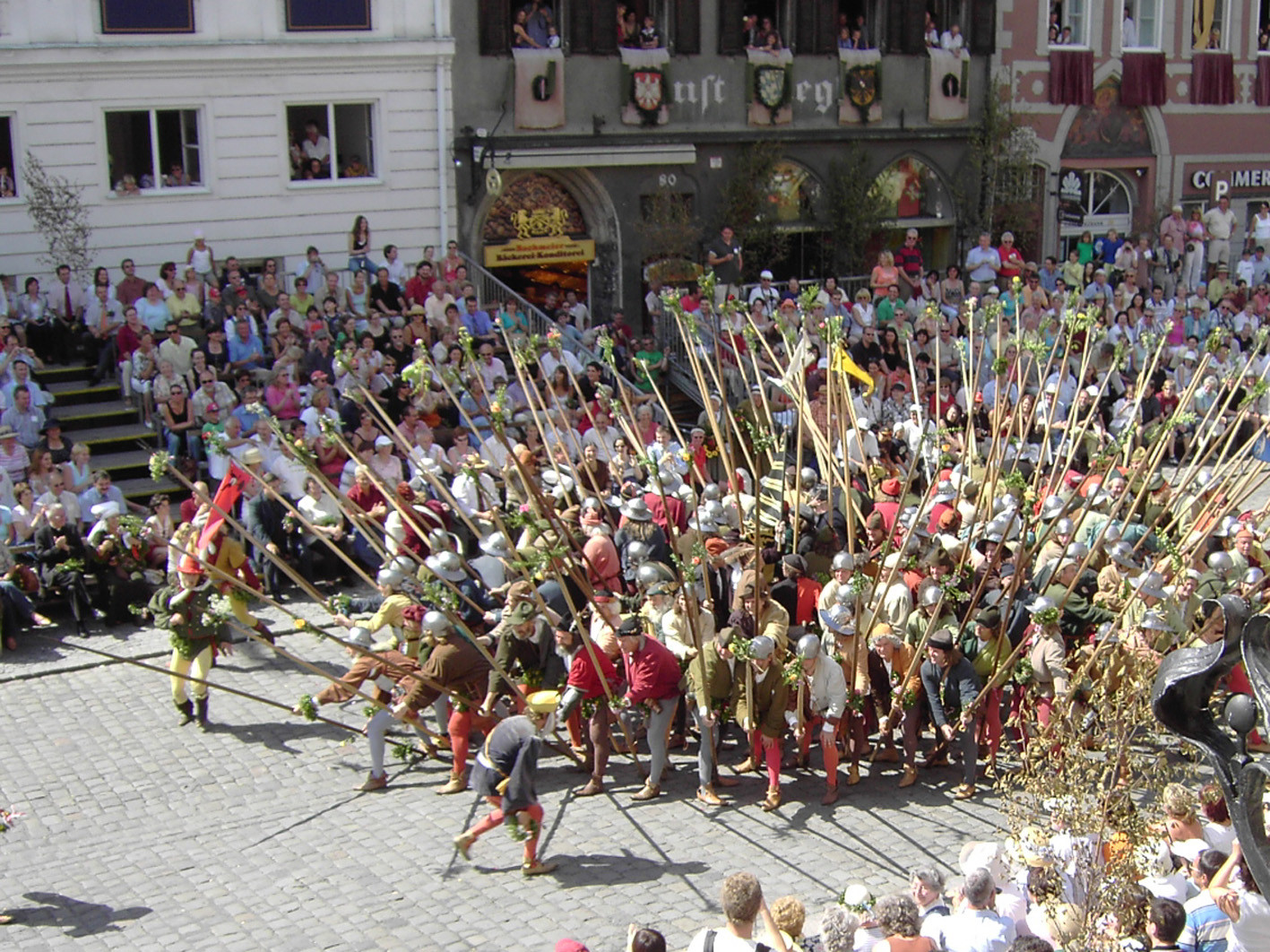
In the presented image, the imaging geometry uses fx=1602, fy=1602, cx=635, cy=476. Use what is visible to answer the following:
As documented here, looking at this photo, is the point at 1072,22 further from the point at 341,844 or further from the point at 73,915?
the point at 73,915

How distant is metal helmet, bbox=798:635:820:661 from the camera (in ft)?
31.7

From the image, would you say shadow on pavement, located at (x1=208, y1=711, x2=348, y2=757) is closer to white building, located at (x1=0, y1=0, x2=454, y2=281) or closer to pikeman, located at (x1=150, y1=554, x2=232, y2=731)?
pikeman, located at (x1=150, y1=554, x2=232, y2=731)

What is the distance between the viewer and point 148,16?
18.8 metres

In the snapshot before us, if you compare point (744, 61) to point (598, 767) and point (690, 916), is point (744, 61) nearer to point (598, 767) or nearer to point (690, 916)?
point (598, 767)

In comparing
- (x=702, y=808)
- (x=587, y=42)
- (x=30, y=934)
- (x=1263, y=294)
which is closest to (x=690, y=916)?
(x=702, y=808)

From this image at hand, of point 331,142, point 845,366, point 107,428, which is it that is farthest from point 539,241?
point 845,366

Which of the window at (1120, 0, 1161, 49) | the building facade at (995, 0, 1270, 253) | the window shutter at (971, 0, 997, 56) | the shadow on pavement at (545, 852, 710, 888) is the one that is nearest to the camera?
the shadow on pavement at (545, 852, 710, 888)

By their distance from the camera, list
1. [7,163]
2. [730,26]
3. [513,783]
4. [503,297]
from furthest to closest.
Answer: [730,26] < [503,297] < [7,163] < [513,783]

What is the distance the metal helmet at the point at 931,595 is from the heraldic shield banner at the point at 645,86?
45.1ft

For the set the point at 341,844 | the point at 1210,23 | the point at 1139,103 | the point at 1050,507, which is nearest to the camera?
the point at 341,844

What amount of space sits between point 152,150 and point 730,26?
8.80 meters

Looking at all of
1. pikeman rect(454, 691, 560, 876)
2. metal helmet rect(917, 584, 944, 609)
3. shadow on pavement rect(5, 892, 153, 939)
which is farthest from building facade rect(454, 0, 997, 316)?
shadow on pavement rect(5, 892, 153, 939)

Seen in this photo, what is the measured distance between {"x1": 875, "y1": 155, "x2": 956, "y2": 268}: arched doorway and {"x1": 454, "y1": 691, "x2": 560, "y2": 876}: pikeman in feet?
58.4

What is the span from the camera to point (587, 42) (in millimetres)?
22328
